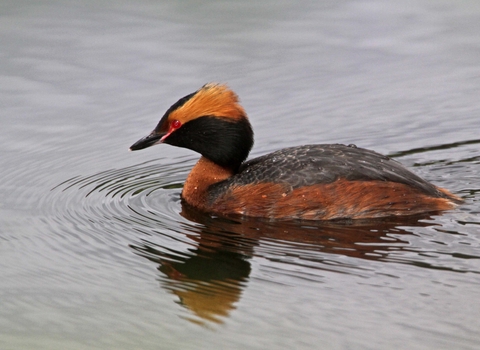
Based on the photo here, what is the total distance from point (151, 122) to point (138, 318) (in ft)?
15.7

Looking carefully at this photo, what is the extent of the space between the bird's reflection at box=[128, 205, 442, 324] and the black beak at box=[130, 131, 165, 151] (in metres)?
0.73

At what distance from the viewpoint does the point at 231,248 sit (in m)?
8.15

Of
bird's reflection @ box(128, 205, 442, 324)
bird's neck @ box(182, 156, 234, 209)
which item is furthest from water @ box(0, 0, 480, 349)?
bird's neck @ box(182, 156, 234, 209)

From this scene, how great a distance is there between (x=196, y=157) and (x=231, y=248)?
2845 mm

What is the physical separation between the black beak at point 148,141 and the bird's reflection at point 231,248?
735 mm

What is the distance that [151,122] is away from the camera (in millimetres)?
11109

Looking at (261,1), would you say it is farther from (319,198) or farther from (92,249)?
(92,249)

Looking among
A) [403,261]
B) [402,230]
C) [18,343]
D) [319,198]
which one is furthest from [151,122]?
[18,343]

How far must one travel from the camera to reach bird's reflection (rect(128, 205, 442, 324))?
7.05 m

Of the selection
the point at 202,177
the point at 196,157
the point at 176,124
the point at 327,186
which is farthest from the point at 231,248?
the point at 196,157

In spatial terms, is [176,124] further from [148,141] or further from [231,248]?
[231,248]

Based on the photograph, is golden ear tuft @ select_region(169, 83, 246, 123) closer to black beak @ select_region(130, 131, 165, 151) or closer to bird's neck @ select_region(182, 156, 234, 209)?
black beak @ select_region(130, 131, 165, 151)

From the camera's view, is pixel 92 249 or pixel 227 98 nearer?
pixel 92 249

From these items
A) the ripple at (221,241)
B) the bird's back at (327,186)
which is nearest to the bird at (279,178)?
the bird's back at (327,186)
